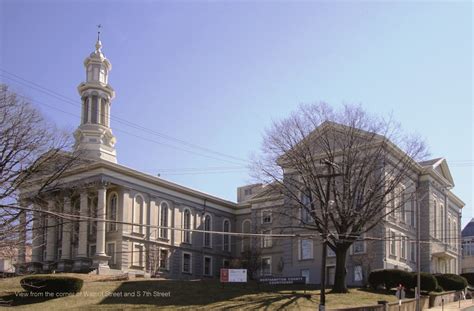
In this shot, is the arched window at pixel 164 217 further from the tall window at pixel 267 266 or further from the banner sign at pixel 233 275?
the banner sign at pixel 233 275

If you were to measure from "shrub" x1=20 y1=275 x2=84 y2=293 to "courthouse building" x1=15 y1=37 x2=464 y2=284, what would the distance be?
15716mm

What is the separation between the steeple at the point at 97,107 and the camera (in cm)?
7400

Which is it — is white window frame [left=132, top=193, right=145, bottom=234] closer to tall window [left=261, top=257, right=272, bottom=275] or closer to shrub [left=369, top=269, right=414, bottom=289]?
tall window [left=261, top=257, right=272, bottom=275]

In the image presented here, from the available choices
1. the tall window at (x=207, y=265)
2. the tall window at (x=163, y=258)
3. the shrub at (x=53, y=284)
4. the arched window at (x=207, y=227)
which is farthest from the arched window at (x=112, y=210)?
the shrub at (x=53, y=284)

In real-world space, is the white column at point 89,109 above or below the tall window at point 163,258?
above

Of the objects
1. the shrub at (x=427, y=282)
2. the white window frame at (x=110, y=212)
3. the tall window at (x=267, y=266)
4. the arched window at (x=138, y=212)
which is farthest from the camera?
the tall window at (x=267, y=266)

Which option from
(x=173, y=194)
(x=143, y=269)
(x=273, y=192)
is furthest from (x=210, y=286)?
(x=173, y=194)

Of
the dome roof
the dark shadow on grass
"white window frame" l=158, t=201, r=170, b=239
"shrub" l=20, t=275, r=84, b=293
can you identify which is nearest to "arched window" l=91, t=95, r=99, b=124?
"white window frame" l=158, t=201, r=170, b=239

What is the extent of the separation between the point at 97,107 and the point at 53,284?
1492 inches

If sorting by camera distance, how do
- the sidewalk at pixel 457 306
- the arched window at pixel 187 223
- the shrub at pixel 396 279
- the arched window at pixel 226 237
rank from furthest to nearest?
1. the arched window at pixel 226 237
2. the arched window at pixel 187 223
3. the shrub at pixel 396 279
4. the sidewalk at pixel 457 306

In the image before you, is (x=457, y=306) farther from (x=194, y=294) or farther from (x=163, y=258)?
(x=163, y=258)

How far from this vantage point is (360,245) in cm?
6053

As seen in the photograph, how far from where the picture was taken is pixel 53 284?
40438 millimetres

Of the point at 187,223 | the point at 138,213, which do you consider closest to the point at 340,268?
the point at 138,213
